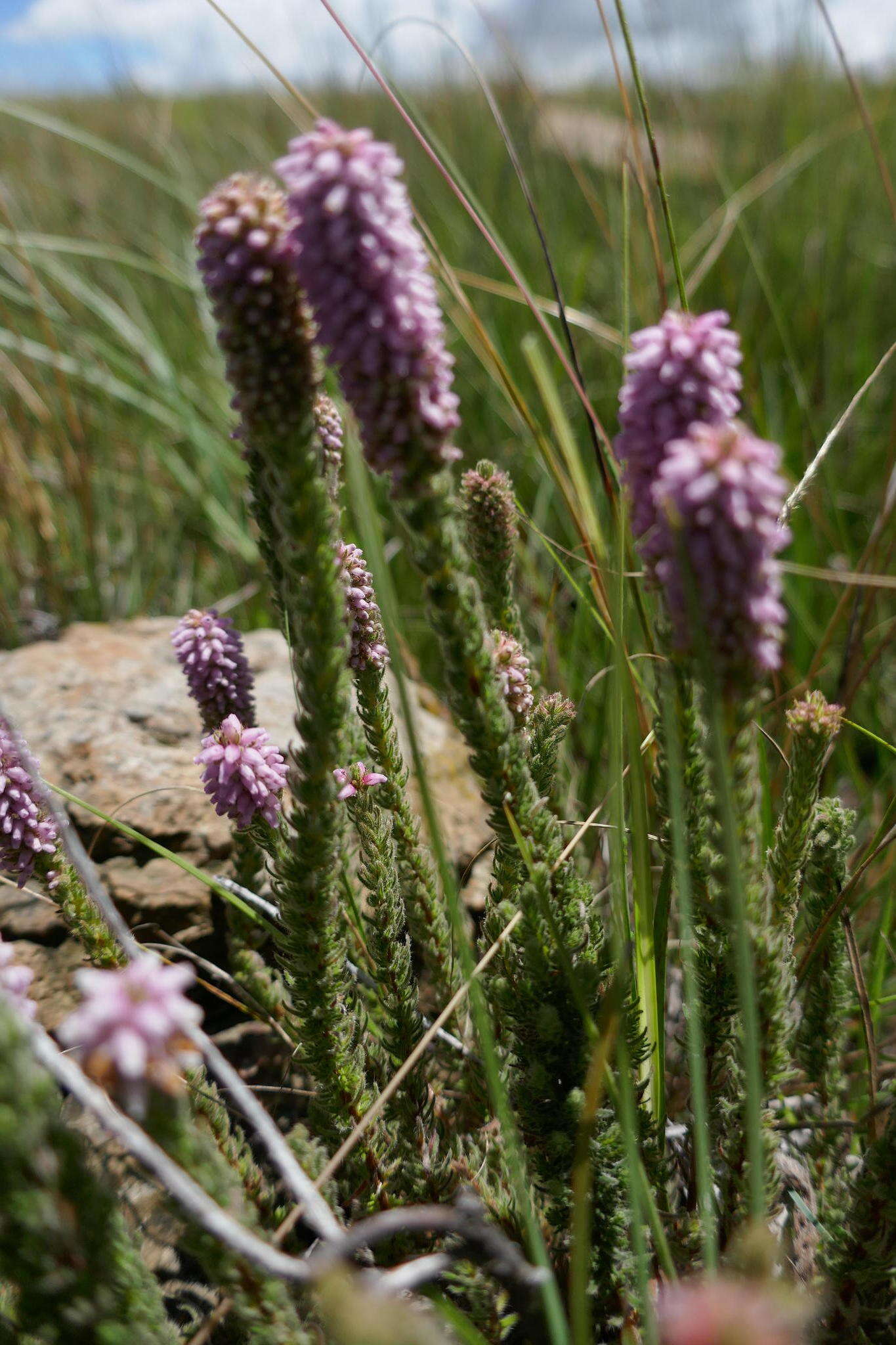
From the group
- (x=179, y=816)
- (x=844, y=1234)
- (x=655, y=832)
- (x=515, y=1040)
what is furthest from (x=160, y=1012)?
(x=179, y=816)

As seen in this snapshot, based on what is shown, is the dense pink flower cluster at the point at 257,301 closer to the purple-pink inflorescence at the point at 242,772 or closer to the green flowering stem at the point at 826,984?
the purple-pink inflorescence at the point at 242,772

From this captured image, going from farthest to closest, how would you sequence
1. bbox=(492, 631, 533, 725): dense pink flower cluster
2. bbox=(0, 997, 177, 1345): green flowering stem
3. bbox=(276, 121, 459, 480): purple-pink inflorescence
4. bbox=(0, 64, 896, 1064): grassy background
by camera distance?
bbox=(0, 64, 896, 1064): grassy background < bbox=(492, 631, 533, 725): dense pink flower cluster < bbox=(276, 121, 459, 480): purple-pink inflorescence < bbox=(0, 997, 177, 1345): green flowering stem

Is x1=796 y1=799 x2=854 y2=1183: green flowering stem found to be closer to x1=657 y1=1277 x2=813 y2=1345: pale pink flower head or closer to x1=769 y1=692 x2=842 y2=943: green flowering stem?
x1=769 y1=692 x2=842 y2=943: green flowering stem

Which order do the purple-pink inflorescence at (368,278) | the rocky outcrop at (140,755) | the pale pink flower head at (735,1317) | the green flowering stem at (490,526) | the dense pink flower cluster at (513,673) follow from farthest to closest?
the rocky outcrop at (140,755) → the green flowering stem at (490,526) → the dense pink flower cluster at (513,673) → the purple-pink inflorescence at (368,278) → the pale pink flower head at (735,1317)

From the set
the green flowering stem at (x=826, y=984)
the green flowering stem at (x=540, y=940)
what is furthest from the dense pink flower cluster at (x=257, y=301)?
the green flowering stem at (x=826, y=984)

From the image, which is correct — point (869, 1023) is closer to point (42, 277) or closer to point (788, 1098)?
point (788, 1098)

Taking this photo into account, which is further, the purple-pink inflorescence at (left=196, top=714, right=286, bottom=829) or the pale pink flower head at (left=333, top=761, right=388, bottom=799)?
the pale pink flower head at (left=333, top=761, right=388, bottom=799)

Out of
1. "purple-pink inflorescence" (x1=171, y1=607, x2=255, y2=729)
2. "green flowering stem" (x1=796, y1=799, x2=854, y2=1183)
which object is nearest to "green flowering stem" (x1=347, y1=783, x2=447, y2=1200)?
"purple-pink inflorescence" (x1=171, y1=607, x2=255, y2=729)
